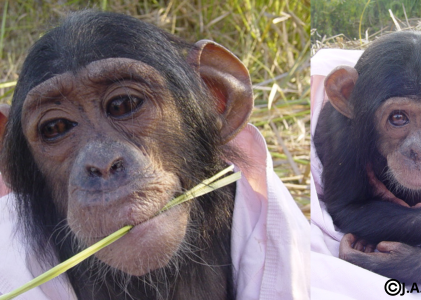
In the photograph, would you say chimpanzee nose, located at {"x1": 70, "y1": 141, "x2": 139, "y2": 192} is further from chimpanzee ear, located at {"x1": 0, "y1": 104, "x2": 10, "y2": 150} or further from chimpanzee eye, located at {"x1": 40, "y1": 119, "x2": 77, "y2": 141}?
chimpanzee ear, located at {"x1": 0, "y1": 104, "x2": 10, "y2": 150}

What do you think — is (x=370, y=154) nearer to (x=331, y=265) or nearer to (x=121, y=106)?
(x=331, y=265)

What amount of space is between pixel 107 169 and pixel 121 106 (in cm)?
37

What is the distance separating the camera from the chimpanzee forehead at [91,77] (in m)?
2.14

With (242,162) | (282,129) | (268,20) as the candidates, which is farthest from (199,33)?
(242,162)

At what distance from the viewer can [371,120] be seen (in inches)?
80.6

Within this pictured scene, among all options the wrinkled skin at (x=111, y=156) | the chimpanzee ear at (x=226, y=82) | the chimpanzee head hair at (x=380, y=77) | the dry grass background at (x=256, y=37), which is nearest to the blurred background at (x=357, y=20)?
the chimpanzee head hair at (x=380, y=77)

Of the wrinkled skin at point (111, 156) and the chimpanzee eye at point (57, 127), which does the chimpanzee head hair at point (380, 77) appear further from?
the chimpanzee eye at point (57, 127)

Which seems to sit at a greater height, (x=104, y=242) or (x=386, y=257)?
(x=104, y=242)

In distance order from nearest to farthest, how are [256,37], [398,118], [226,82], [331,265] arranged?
[398,118], [331,265], [226,82], [256,37]

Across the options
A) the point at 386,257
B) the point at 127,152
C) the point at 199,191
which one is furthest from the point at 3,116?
the point at 386,257

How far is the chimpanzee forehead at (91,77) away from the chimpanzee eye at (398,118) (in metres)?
0.95

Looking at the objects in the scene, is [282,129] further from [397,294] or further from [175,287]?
[397,294]

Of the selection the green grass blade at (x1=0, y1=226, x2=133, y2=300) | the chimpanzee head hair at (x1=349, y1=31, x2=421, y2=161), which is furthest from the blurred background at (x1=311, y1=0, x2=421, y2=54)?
the green grass blade at (x1=0, y1=226, x2=133, y2=300)

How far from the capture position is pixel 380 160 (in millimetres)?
1981
